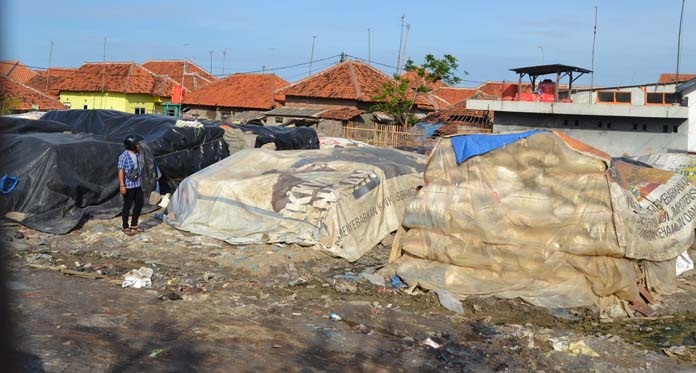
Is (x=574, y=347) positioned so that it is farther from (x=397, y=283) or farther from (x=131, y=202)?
(x=131, y=202)

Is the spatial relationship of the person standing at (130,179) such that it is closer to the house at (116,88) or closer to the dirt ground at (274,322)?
the dirt ground at (274,322)

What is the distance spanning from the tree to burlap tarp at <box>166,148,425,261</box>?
1884 centimetres

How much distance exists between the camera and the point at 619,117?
81.0ft

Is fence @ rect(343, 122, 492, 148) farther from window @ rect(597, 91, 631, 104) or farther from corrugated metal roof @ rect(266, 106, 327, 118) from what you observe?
window @ rect(597, 91, 631, 104)

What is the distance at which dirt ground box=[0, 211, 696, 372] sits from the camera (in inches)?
181

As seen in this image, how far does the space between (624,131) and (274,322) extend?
2237cm

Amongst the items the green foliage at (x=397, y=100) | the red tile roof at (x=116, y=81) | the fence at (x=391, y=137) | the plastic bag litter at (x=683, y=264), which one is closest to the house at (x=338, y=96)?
the green foliage at (x=397, y=100)

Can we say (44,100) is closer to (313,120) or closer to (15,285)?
(313,120)

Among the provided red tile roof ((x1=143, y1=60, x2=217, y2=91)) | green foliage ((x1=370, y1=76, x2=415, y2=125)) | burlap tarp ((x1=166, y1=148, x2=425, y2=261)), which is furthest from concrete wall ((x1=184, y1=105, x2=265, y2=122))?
burlap tarp ((x1=166, y1=148, x2=425, y2=261))

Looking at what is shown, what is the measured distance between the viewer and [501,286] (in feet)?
23.0

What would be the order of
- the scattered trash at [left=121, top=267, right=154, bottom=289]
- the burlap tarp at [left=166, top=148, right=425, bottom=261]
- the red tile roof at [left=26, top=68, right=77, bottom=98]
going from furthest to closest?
the red tile roof at [left=26, top=68, right=77, bottom=98], the burlap tarp at [left=166, top=148, right=425, bottom=261], the scattered trash at [left=121, top=267, right=154, bottom=289]

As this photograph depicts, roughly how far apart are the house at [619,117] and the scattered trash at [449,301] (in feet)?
61.3

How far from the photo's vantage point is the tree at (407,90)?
2816 cm

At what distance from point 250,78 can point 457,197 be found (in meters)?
32.8
